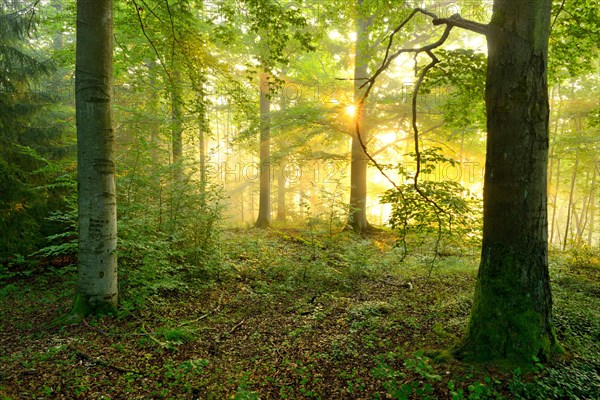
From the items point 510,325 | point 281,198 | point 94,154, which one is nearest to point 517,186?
point 510,325

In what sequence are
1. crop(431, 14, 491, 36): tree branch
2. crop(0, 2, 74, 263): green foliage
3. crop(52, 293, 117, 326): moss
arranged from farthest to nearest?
1. crop(0, 2, 74, 263): green foliage
2. crop(52, 293, 117, 326): moss
3. crop(431, 14, 491, 36): tree branch

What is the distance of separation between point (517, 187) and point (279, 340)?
3.81 metres

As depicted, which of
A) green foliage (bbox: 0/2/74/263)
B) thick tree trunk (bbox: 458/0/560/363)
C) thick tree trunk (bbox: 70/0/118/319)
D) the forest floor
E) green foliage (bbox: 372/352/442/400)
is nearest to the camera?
green foliage (bbox: 372/352/442/400)

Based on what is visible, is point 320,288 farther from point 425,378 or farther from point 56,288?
point 56,288

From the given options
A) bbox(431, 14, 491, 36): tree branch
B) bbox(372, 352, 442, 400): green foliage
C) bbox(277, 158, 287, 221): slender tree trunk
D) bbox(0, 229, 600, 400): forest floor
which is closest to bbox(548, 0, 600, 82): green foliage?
bbox(431, 14, 491, 36): tree branch

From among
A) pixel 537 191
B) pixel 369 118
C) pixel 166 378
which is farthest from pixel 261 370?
pixel 369 118

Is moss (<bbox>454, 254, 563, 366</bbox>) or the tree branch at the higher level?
the tree branch

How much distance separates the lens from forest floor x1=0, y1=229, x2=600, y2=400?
341cm

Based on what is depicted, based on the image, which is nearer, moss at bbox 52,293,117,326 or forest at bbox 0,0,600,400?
forest at bbox 0,0,600,400

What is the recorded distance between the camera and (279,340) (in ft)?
16.1

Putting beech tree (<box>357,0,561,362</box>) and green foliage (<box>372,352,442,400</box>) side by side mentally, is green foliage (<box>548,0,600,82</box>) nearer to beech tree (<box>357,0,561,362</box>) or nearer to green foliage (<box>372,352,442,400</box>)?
beech tree (<box>357,0,561,362</box>)

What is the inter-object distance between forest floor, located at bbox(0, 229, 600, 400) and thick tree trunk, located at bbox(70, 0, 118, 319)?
669mm

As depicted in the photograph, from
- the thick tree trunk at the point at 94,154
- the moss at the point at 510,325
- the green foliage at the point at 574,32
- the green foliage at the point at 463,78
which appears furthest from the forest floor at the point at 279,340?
the green foliage at the point at 574,32

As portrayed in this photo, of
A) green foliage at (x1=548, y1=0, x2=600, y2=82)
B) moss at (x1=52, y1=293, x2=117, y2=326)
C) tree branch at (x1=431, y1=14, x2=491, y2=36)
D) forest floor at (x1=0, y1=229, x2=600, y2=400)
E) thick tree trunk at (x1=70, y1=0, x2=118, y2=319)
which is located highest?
green foliage at (x1=548, y1=0, x2=600, y2=82)
